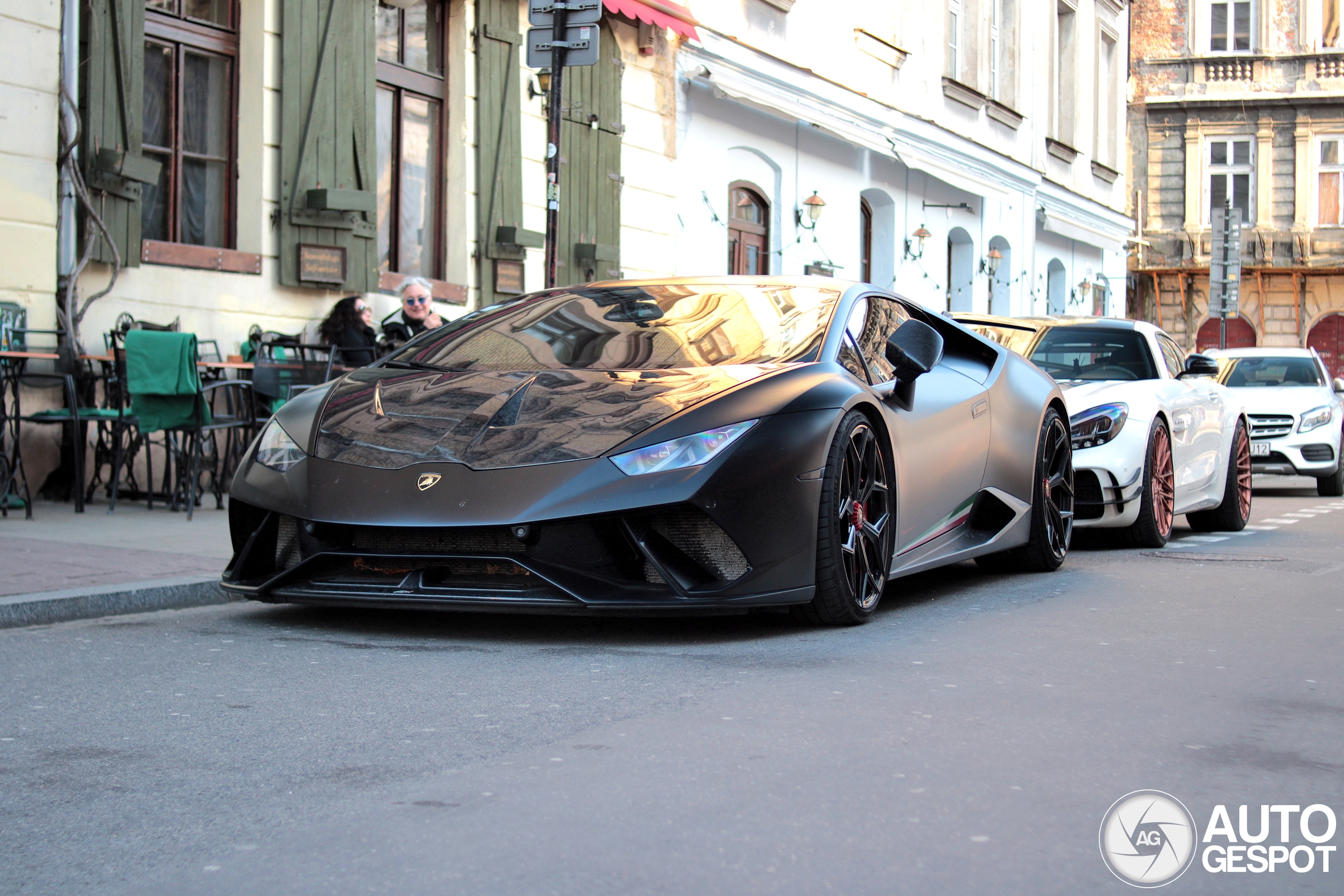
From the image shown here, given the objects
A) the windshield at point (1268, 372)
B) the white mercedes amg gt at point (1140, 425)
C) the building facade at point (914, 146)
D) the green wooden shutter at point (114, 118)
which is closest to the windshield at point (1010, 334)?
the white mercedes amg gt at point (1140, 425)

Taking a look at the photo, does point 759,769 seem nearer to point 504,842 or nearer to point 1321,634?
point 504,842

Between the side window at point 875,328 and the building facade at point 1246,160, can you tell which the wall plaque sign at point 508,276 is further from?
the building facade at point 1246,160

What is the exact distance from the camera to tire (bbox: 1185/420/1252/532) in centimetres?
1027

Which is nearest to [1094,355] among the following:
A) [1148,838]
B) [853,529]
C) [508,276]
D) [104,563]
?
[853,529]

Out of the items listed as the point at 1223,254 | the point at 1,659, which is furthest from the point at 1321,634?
the point at 1223,254

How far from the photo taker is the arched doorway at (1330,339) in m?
41.0

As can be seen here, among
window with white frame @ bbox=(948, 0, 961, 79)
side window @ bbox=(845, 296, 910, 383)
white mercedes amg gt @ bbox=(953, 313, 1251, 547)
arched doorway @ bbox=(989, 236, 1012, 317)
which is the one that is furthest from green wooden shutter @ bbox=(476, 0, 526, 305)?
arched doorway @ bbox=(989, 236, 1012, 317)

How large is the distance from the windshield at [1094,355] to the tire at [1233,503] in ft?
3.88

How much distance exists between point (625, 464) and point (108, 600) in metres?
2.13

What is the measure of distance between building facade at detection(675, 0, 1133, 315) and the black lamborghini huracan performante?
10301 millimetres

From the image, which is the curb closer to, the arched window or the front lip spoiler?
Result: the front lip spoiler

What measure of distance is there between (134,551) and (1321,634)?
489 centimetres

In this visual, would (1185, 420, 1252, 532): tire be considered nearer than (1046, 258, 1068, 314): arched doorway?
Yes

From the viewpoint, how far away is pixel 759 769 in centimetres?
332
